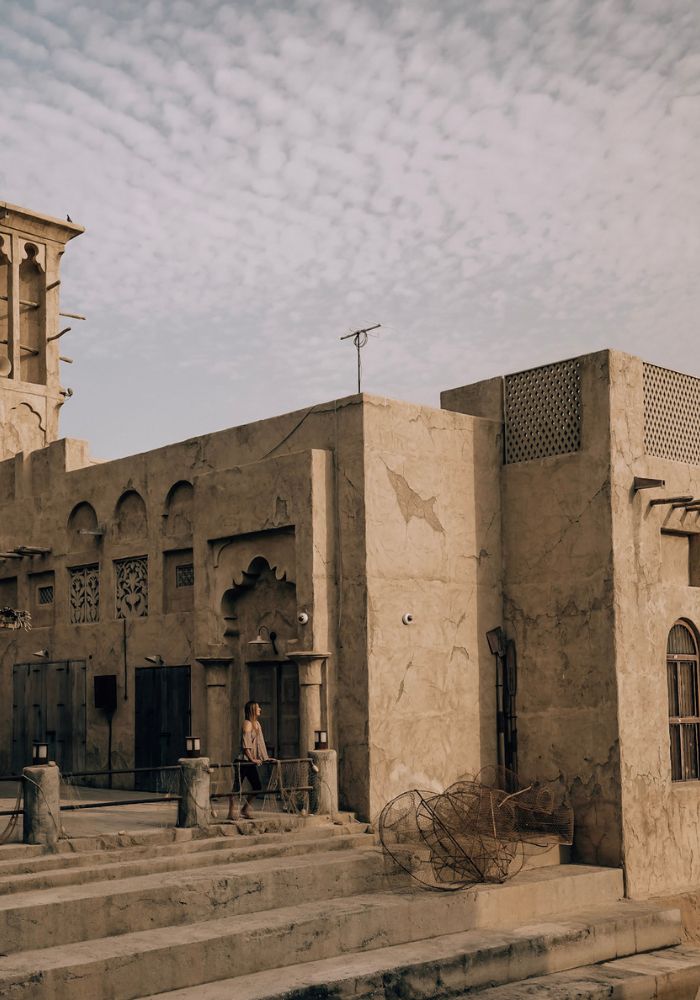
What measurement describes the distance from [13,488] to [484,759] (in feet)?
34.8

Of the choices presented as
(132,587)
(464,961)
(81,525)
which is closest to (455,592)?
(464,961)

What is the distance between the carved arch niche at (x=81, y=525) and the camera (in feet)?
66.0

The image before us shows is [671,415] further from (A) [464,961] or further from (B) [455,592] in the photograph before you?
(A) [464,961]

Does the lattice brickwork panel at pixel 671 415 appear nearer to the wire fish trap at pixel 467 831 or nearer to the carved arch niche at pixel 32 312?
the wire fish trap at pixel 467 831

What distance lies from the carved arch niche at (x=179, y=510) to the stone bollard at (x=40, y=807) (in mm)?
6050

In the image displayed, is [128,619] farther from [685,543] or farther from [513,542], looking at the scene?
[685,543]

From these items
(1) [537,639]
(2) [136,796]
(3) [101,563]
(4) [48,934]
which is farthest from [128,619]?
(4) [48,934]

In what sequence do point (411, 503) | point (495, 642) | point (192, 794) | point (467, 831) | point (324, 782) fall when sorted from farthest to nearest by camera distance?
point (495, 642) < point (411, 503) < point (324, 782) < point (467, 831) < point (192, 794)

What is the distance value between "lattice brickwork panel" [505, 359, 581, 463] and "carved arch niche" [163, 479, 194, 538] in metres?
5.00

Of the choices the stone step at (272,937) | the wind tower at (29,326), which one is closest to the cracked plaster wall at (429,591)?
the stone step at (272,937)

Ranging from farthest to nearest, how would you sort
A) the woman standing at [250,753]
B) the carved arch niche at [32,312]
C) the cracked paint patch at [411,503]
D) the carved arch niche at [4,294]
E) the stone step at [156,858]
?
the carved arch niche at [32,312]
the carved arch niche at [4,294]
the cracked paint patch at [411,503]
the woman standing at [250,753]
the stone step at [156,858]

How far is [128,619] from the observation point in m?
19.2

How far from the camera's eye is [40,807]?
12.5m

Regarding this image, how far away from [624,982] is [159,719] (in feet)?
27.8
